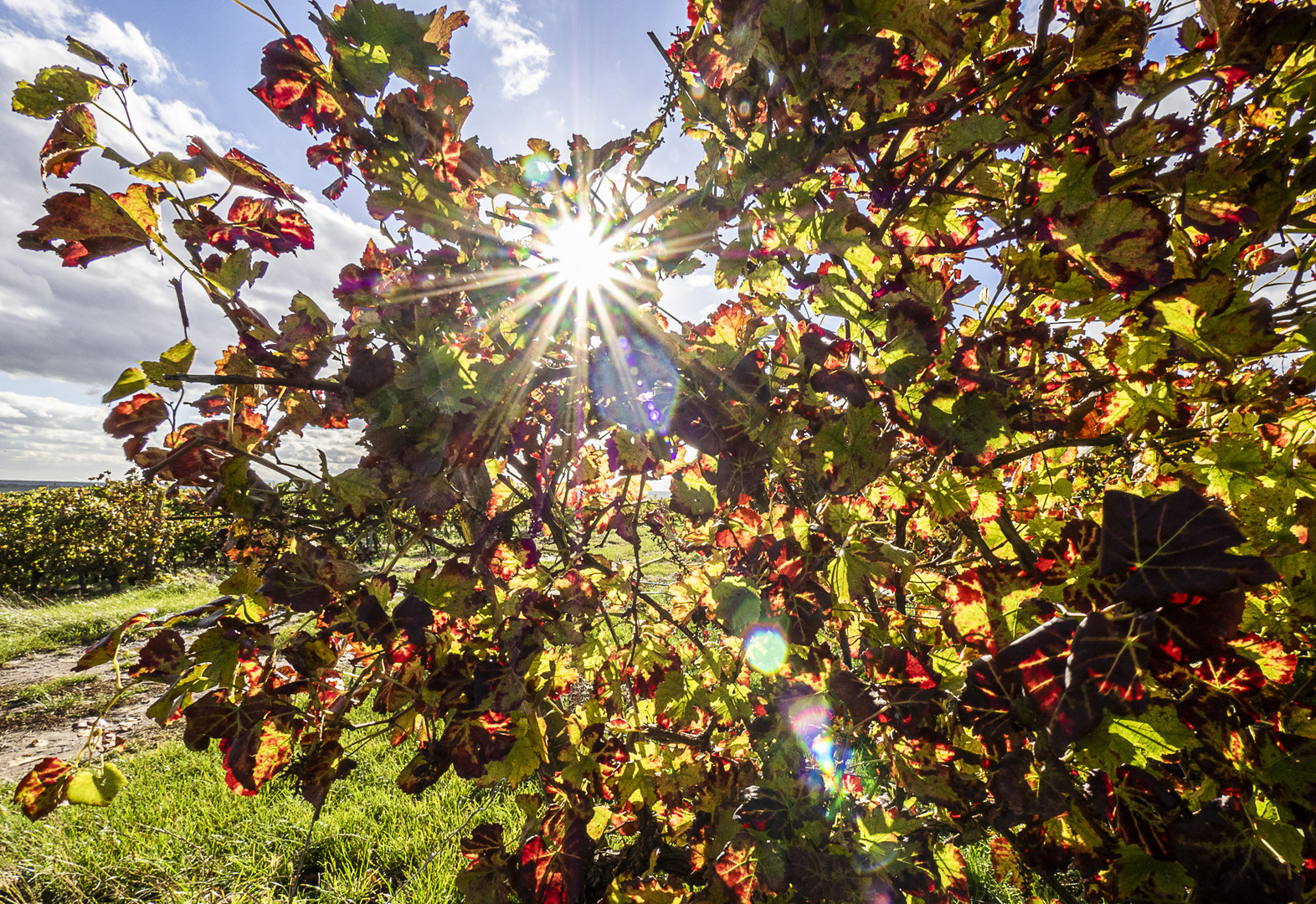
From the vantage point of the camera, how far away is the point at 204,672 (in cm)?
87

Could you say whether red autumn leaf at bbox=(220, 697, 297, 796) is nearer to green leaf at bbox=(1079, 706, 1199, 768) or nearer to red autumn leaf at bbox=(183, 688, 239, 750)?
red autumn leaf at bbox=(183, 688, 239, 750)

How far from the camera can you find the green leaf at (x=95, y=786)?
2.60ft

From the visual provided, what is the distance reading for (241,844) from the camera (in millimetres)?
3154

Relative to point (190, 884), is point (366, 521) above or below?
above

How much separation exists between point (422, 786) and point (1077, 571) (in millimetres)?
1273

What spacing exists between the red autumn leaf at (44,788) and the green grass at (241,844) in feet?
6.34

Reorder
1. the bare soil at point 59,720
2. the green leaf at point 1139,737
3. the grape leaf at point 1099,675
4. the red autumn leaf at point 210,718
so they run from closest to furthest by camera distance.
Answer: the grape leaf at point 1099,675, the green leaf at point 1139,737, the red autumn leaf at point 210,718, the bare soil at point 59,720

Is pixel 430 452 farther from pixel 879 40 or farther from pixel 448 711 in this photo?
pixel 879 40

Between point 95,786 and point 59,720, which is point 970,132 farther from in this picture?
point 59,720

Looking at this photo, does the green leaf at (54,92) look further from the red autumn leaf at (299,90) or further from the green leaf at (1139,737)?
the green leaf at (1139,737)

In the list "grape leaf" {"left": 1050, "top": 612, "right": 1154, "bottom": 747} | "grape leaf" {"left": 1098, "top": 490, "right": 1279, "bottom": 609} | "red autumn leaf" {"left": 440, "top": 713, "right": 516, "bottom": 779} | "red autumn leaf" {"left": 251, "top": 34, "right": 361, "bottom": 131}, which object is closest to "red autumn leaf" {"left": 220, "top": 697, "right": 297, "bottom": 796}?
"red autumn leaf" {"left": 440, "top": 713, "right": 516, "bottom": 779}

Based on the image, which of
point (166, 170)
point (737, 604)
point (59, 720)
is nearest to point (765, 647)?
point (737, 604)

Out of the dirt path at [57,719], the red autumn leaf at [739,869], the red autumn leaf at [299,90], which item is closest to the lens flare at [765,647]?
the red autumn leaf at [739,869]

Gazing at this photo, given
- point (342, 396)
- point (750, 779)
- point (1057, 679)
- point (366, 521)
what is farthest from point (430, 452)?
point (750, 779)
